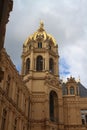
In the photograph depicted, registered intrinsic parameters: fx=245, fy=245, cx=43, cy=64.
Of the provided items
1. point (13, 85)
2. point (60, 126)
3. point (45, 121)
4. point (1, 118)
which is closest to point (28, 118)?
point (45, 121)

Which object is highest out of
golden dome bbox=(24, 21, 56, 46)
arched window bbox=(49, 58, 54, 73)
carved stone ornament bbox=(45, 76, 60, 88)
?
golden dome bbox=(24, 21, 56, 46)

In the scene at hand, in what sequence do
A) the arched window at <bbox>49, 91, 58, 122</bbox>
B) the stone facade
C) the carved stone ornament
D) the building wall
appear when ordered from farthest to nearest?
the carved stone ornament → the arched window at <bbox>49, 91, 58, 122</bbox> → the stone facade → the building wall

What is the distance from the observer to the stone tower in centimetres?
4044

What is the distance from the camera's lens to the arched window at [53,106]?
42500 millimetres

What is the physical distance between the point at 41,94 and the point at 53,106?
3426 millimetres

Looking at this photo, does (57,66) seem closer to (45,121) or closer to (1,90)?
(45,121)

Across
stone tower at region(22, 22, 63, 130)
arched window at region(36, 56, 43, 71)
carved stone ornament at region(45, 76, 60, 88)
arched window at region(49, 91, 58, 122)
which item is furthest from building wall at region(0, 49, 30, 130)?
arched window at region(36, 56, 43, 71)

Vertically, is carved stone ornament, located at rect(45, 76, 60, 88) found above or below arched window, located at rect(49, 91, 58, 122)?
above

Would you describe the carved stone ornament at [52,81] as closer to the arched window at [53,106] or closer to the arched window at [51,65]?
the arched window at [53,106]

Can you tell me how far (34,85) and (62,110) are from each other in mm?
6621

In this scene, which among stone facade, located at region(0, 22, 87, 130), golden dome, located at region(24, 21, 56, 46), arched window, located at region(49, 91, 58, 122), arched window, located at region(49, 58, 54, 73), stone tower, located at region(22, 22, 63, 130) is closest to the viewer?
stone facade, located at region(0, 22, 87, 130)

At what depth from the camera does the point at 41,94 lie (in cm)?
4259

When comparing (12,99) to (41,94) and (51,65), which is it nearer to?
(41,94)

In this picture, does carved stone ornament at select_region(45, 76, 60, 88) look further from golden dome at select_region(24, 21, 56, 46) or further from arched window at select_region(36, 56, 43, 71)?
golden dome at select_region(24, 21, 56, 46)
